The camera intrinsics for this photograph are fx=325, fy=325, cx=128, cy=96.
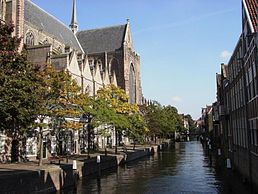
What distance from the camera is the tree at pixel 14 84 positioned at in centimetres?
1783

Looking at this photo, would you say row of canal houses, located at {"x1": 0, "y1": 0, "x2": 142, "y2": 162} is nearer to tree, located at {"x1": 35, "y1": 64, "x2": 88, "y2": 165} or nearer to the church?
the church

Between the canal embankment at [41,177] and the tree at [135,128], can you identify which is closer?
the canal embankment at [41,177]

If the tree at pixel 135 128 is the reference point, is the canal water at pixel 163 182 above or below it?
below

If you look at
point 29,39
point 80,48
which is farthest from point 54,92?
point 80,48

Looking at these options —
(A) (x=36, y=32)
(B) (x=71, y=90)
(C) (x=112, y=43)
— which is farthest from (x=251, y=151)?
(C) (x=112, y=43)

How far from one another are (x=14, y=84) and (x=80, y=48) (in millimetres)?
63232

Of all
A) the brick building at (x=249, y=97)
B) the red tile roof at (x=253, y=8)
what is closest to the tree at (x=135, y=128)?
the brick building at (x=249, y=97)

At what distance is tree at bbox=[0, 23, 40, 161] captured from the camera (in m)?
17.8

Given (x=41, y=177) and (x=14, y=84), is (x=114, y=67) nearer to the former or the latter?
(x=41, y=177)

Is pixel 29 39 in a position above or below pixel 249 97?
above

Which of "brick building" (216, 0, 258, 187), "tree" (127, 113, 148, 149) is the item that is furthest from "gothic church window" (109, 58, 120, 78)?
"brick building" (216, 0, 258, 187)

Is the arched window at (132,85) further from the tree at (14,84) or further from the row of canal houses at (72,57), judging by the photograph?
the tree at (14,84)

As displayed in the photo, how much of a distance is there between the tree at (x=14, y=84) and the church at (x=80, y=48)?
16048mm

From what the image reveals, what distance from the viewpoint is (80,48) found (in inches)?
3152
